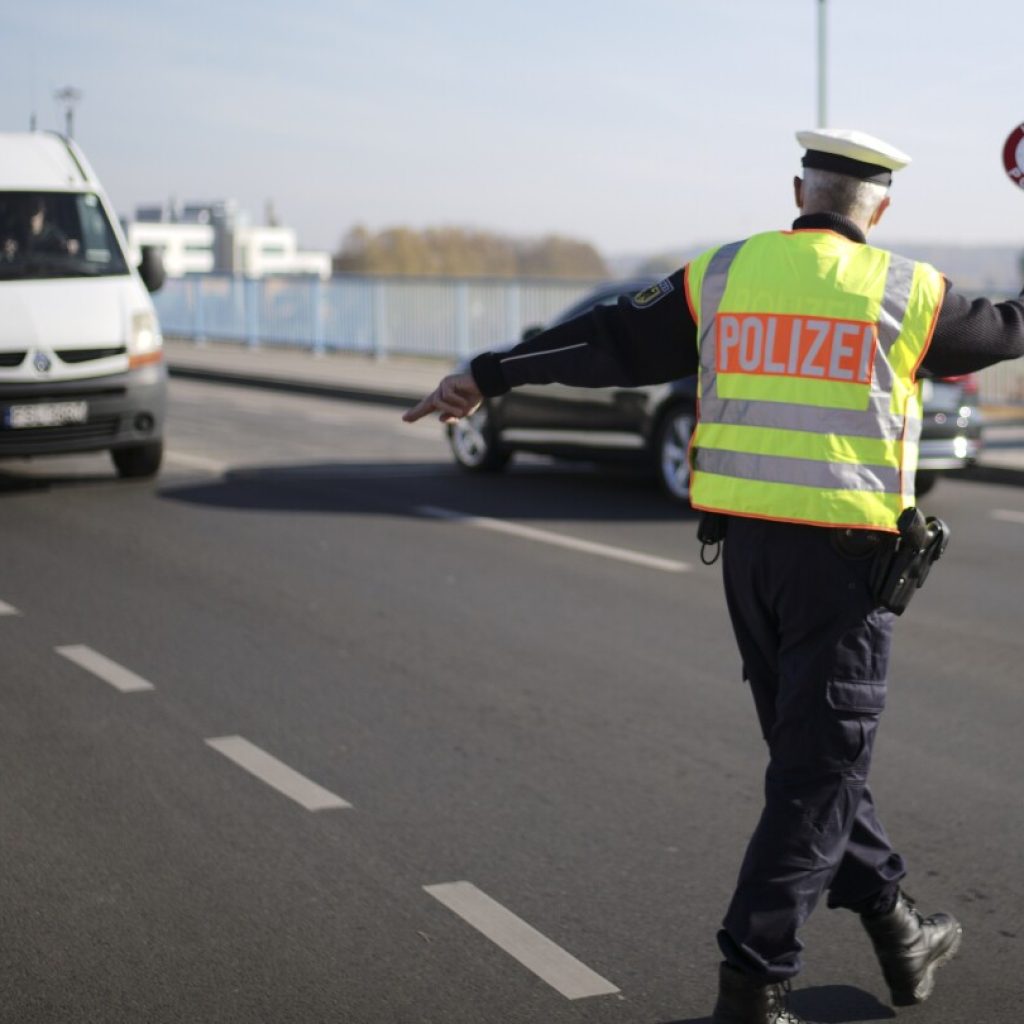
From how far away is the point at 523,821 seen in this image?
5383 millimetres

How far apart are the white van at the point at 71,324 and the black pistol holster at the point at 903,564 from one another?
31.1ft

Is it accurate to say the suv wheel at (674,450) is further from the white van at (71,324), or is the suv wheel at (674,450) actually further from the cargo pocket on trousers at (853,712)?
the cargo pocket on trousers at (853,712)

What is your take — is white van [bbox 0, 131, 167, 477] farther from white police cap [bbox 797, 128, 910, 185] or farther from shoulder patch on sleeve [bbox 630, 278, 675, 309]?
white police cap [bbox 797, 128, 910, 185]

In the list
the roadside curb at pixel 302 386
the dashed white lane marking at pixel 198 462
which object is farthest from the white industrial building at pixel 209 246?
the dashed white lane marking at pixel 198 462

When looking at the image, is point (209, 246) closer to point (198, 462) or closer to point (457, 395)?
point (198, 462)

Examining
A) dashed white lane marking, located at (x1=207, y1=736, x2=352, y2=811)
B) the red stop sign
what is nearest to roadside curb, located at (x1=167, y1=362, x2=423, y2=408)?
the red stop sign

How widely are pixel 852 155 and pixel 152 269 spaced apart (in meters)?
10.4

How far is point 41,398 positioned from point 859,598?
9508 millimetres

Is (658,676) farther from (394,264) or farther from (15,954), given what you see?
(394,264)

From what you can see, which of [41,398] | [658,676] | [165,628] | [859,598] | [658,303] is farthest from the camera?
[41,398]

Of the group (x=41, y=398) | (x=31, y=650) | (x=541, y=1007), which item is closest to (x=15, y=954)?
(x=541, y=1007)

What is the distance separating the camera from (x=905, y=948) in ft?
13.0

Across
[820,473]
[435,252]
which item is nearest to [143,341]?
[820,473]

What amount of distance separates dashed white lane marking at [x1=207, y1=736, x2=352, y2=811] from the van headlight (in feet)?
22.7
